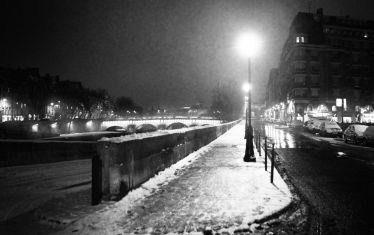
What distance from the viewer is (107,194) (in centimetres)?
685

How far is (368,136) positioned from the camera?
22.0 m

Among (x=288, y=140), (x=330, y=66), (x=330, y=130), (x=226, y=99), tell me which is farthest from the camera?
(x=226, y=99)

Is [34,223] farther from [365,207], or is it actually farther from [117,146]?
[365,207]

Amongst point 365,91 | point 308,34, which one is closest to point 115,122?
point 308,34

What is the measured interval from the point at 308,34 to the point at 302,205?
76267 mm

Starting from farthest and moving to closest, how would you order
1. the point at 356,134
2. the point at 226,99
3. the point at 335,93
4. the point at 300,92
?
1. the point at 226,99
2. the point at 335,93
3. the point at 300,92
4. the point at 356,134

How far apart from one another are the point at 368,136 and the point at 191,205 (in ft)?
66.4

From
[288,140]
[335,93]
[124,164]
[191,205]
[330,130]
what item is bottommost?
[288,140]

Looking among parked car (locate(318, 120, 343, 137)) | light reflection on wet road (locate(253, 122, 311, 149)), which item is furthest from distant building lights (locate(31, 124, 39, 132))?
parked car (locate(318, 120, 343, 137))

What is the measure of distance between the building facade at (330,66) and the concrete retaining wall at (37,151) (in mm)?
59135

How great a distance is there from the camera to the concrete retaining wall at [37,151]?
2306cm

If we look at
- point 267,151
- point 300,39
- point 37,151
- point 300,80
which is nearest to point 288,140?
Answer: point 267,151

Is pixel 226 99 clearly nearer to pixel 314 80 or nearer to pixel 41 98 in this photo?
pixel 314 80

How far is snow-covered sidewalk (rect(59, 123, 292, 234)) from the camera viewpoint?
5344mm
